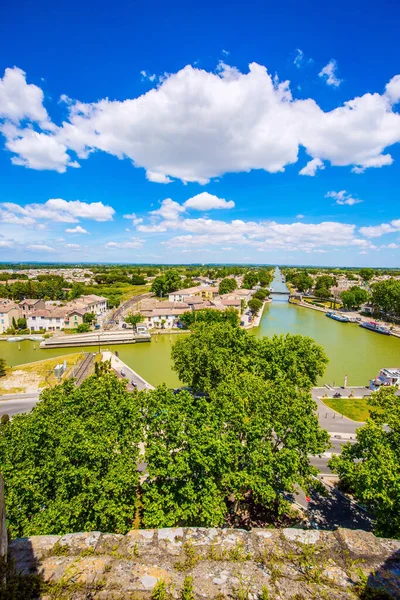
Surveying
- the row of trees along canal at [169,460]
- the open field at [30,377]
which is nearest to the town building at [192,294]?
the open field at [30,377]

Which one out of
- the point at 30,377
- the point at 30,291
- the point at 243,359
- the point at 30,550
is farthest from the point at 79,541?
the point at 30,291

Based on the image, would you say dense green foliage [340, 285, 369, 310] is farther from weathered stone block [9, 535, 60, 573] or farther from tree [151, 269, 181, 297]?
weathered stone block [9, 535, 60, 573]

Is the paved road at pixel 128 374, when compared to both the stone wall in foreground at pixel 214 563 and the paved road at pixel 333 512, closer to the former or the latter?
the paved road at pixel 333 512

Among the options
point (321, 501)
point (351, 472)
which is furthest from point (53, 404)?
point (321, 501)

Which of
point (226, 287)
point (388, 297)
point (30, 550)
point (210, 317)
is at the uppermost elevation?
point (30, 550)

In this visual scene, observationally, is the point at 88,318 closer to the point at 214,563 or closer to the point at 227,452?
the point at 227,452

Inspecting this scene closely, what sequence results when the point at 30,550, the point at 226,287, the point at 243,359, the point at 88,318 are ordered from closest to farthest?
1. the point at 30,550
2. the point at 243,359
3. the point at 88,318
4. the point at 226,287
